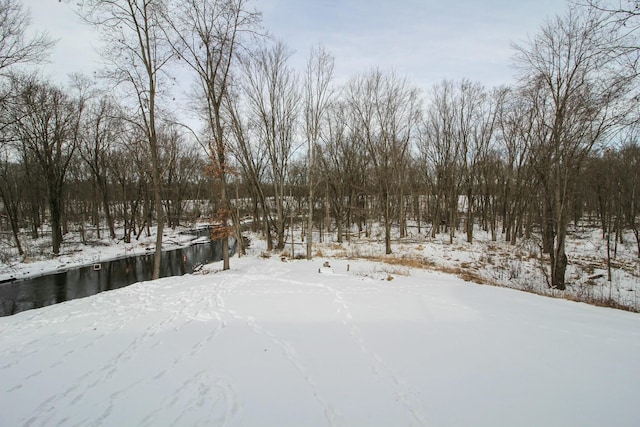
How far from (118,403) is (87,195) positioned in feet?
154

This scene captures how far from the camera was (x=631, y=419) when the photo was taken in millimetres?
2711

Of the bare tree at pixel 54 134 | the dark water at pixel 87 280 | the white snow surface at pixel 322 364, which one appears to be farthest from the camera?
the bare tree at pixel 54 134

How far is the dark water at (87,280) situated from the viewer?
11148mm

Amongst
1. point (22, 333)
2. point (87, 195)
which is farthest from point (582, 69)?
point (87, 195)

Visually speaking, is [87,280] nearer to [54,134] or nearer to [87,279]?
[87,279]

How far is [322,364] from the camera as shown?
12.6 feet

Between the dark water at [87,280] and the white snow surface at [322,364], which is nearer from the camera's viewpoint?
Answer: the white snow surface at [322,364]

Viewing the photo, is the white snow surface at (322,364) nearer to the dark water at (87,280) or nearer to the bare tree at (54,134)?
the dark water at (87,280)

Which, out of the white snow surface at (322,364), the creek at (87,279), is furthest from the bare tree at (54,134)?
the white snow surface at (322,364)

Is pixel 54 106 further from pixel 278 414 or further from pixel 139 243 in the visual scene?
pixel 278 414

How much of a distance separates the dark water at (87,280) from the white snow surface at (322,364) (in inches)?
270

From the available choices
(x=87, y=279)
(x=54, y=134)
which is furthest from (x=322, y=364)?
(x=54, y=134)

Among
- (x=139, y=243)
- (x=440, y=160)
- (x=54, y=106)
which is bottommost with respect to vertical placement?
(x=139, y=243)

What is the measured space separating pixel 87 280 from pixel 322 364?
16.6 m
